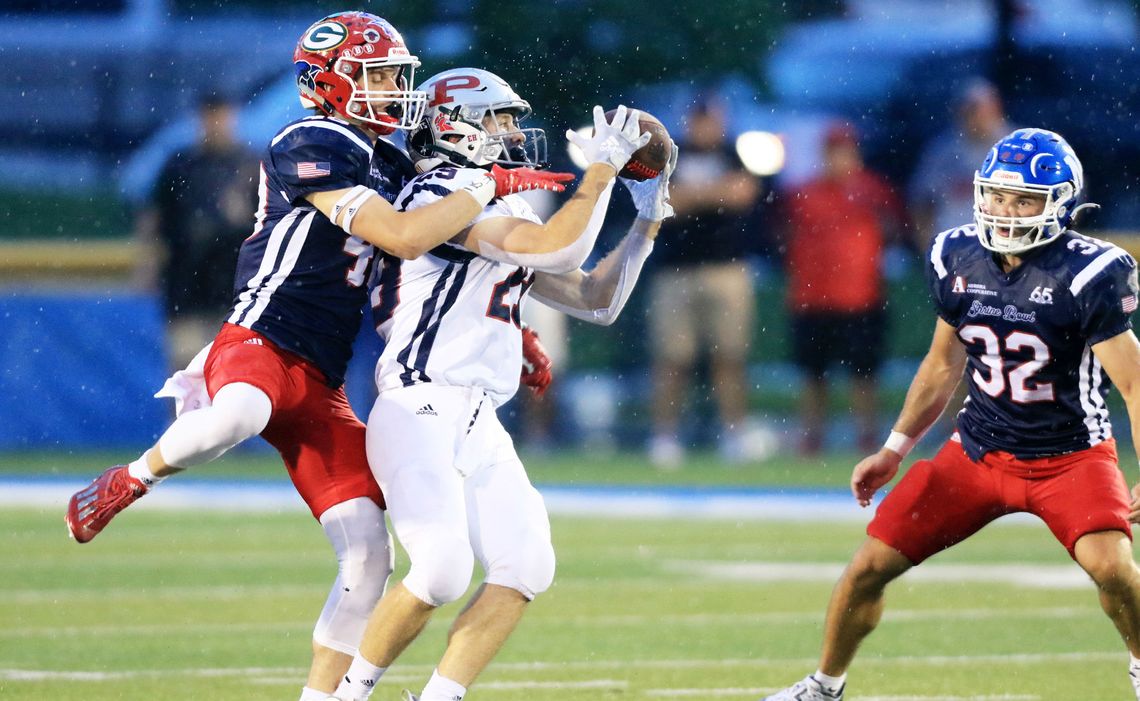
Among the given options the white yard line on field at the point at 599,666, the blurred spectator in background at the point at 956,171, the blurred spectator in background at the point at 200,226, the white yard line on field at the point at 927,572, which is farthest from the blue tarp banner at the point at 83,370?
the white yard line on field at the point at 599,666

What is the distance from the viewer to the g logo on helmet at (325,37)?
15.0 feet

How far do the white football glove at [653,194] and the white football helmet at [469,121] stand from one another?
295 mm

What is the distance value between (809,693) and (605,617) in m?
1.73

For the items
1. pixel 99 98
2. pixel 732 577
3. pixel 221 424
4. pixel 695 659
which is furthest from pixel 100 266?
pixel 221 424

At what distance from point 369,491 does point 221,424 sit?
40 cm

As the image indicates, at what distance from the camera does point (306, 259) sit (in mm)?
4449

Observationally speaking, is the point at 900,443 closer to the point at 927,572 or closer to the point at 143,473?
the point at 143,473

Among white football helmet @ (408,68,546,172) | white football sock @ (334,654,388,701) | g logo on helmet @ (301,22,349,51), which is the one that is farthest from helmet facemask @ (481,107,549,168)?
white football sock @ (334,654,388,701)

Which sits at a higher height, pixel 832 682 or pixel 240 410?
pixel 240 410

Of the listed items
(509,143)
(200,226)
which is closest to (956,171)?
(200,226)

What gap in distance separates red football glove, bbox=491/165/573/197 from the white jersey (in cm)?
5

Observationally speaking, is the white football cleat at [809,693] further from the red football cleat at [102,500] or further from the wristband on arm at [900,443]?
the red football cleat at [102,500]

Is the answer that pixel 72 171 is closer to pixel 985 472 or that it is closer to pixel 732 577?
pixel 732 577

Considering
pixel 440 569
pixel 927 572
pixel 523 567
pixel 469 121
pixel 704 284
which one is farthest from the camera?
pixel 704 284
